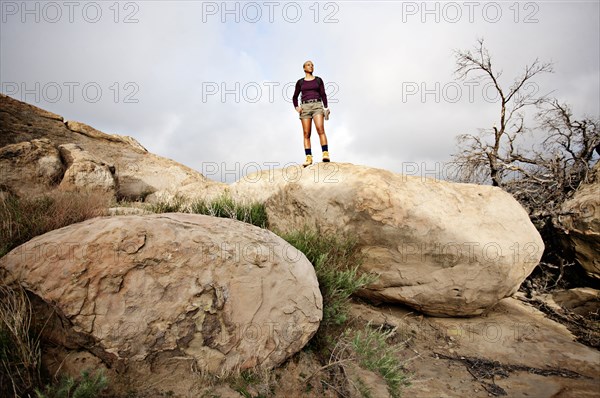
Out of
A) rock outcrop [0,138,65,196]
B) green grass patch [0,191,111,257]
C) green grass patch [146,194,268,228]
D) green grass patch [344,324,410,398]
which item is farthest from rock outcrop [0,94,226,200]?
green grass patch [344,324,410,398]

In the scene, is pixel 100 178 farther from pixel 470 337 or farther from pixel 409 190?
pixel 470 337

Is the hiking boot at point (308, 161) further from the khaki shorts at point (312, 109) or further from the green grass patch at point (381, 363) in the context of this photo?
the green grass patch at point (381, 363)

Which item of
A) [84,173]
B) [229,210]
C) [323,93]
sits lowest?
[229,210]

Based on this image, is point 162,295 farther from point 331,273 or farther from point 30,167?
point 30,167

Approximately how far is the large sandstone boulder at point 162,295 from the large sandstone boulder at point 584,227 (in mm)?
5148

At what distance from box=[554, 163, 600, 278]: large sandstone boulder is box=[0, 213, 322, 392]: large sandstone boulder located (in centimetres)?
515

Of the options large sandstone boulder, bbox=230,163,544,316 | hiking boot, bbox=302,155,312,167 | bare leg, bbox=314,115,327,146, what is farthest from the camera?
bare leg, bbox=314,115,327,146

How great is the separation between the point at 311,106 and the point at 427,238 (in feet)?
10.1

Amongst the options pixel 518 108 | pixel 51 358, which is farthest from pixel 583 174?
pixel 51 358

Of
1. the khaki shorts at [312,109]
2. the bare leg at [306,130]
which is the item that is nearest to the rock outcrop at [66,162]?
the bare leg at [306,130]

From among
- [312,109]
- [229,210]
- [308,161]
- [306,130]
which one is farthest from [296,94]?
[229,210]

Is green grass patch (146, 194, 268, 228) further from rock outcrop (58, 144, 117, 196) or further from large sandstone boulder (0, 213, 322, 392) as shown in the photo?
rock outcrop (58, 144, 117, 196)

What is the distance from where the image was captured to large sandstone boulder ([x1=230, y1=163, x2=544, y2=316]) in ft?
12.9

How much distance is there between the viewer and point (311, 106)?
5520mm
